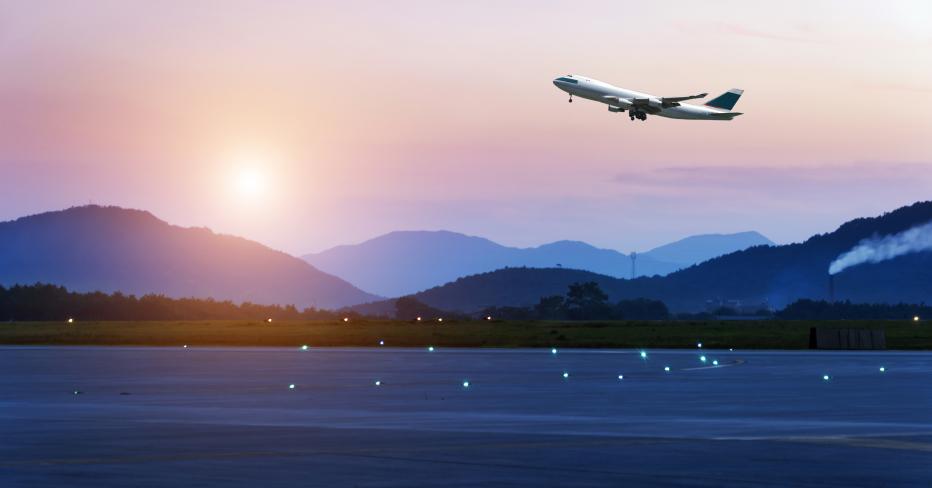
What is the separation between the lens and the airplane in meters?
122

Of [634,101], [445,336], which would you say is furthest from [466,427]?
[445,336]

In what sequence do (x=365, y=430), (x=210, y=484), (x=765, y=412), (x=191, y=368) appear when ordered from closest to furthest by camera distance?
(x=210, y=484)
(x=365, y=430)
(x=765, y=412)
(x=191, y=368)

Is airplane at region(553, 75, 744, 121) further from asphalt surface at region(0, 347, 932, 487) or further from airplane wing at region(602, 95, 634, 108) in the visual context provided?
asphalt surface at region(0, 347, 932, 487)

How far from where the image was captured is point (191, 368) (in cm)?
7119

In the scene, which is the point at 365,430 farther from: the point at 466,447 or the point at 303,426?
the point at 466,447

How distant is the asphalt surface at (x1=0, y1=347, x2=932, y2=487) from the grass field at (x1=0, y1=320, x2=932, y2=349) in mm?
56706

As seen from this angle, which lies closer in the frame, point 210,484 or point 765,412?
point 210,484

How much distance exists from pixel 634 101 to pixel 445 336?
31.6m

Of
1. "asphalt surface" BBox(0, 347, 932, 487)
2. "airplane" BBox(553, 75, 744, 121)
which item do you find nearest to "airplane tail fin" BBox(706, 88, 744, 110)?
"airplane" BBox(553, 75, 744, 121)

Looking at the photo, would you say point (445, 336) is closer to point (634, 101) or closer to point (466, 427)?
point (634, 101)

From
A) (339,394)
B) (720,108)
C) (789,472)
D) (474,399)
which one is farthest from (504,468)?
(720,108)

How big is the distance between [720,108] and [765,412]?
11024 centimetres

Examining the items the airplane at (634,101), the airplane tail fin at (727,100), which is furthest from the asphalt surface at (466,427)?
the airplane tail fin at (727,100)

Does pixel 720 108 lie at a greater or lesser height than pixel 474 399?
greater
